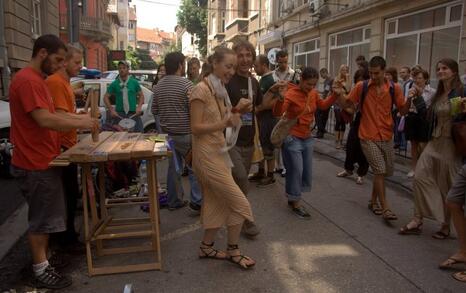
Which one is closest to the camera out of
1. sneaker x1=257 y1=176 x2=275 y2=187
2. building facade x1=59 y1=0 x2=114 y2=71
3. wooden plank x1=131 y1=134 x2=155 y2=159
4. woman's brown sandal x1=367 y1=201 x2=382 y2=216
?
wooden plank x1=131 y1=134 x2=155 y2=159

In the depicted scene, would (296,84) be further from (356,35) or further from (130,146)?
(356,35)

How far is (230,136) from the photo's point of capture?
3.61m

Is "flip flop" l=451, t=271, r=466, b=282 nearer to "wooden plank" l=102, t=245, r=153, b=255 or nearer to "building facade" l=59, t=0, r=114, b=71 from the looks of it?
"wooden plank" l=102, t=245, r=153, b=255

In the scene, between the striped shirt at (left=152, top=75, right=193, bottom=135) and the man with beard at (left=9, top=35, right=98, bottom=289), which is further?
the striped shirt at (left=152, top=75, right=193, bottom=135)

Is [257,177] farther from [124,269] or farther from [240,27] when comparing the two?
[240,27]

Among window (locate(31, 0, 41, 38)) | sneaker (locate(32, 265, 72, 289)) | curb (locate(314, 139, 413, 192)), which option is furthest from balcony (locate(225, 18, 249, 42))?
sneaker (locate(32, 265, 72, 289))

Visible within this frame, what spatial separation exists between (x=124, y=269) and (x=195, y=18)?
4404 centimetres

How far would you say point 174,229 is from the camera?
464cm

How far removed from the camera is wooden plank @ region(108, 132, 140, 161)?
3262mm

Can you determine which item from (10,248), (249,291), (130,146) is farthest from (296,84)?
(10,248)

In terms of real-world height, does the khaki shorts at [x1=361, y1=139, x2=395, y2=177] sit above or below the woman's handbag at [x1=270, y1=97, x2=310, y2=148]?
below

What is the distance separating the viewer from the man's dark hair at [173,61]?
4.96 metres

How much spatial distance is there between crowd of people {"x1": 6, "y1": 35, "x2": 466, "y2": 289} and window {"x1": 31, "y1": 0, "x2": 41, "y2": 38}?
1155 cm

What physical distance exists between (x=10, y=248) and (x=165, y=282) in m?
1.71
